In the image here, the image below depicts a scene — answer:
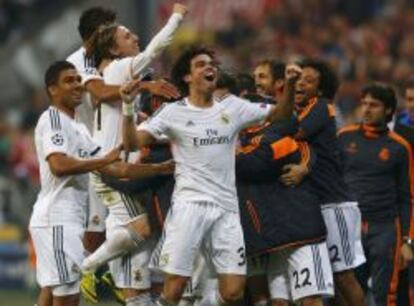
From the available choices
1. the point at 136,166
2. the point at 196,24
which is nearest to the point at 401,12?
the point at 196,24

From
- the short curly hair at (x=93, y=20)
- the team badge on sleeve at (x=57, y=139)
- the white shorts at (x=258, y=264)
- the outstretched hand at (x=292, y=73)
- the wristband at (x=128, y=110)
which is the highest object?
the short curly hair at (x=93, y=20)

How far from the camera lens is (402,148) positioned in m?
14.3

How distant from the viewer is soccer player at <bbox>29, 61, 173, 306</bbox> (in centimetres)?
1277

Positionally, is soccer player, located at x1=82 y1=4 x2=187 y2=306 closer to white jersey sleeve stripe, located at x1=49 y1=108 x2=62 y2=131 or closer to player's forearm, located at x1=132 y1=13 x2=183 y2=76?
player's forearm, located at x1=132 y1=13 x2=183 y2=76

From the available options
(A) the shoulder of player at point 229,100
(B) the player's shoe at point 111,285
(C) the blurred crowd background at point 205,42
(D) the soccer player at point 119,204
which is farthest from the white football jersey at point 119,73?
(C) the blurred crowd background at point 205,42

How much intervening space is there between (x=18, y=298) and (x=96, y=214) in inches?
277

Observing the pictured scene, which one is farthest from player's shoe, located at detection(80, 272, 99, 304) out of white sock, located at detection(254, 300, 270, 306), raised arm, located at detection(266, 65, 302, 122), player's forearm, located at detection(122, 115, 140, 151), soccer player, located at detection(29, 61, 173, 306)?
raised arm, located at detection(266, 65, 302, 122)

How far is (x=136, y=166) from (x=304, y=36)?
468 inches

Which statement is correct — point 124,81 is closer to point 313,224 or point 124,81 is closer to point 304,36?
point 313,224

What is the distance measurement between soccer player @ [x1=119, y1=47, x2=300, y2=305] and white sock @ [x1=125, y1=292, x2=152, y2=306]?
780mm

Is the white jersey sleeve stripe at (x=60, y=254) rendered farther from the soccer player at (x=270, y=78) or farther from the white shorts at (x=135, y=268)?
the soccer player at (x=270, y=78)

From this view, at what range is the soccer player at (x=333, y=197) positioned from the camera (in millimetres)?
13648

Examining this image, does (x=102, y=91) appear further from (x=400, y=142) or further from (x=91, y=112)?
(x=400, y=142)

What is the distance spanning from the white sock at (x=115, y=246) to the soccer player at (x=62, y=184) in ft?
1.49
